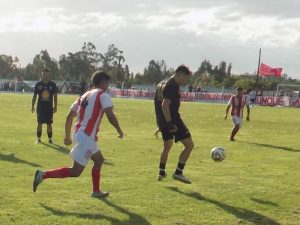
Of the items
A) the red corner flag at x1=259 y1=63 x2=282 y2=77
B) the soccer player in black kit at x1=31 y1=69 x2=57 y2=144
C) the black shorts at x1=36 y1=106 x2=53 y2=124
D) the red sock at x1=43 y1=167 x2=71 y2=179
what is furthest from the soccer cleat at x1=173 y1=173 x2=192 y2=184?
the red corner flag at x1=259 y1=63 x2=282 y2=77

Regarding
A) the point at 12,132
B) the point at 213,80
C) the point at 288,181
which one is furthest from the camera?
the point at 213,80

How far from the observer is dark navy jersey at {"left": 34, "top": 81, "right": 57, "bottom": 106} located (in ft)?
51.4

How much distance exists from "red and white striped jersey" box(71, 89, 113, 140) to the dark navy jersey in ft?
26.2

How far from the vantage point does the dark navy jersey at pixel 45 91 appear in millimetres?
15672

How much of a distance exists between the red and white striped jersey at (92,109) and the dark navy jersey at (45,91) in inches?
314

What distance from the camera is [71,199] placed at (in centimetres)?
802

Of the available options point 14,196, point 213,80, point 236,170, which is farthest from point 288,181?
point 213,80

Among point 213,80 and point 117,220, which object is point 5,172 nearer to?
point 117,220

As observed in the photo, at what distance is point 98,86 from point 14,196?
2044mm

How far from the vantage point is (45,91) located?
15.7 metres

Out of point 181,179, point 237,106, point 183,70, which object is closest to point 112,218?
point 181,179

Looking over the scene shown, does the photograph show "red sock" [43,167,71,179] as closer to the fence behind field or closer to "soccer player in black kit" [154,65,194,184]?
"soccer player in black kit" [154,65,194,184]

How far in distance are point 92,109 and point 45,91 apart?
26.8ft

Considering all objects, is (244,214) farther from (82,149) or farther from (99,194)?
(82,149)
